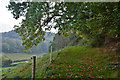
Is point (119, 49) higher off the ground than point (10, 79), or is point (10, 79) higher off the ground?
point (119, 49)

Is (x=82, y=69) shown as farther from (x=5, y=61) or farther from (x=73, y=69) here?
(x=5, y=61)

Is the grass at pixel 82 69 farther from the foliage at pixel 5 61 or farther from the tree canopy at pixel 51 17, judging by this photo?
the foliage at pixel 5 61

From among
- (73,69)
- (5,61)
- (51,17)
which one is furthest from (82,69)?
(5,61)

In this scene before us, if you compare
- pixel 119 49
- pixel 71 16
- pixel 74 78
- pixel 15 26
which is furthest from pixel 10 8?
pixel 119 49

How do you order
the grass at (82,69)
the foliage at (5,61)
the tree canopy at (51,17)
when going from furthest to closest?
1. the grass at (82,69)
2. the foliage at (5,61)
3. the tree canopy at (51,17)

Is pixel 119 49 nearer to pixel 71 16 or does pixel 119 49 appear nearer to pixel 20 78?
pixel 71 16

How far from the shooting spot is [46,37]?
497 cm

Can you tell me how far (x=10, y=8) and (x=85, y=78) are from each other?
6.06m

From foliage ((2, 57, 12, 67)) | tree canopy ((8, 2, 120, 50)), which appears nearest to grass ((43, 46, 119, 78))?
tree canopy ((8, 2, 120, 50))

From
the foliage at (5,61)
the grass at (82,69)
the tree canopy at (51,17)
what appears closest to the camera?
the tree canopy at (51,17)

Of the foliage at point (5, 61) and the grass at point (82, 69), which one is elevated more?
the foliage at point (5, 61)

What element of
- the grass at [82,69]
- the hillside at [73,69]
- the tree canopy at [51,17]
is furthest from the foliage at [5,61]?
the grass at [82,69]

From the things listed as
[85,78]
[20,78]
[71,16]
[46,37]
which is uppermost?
[71,16]

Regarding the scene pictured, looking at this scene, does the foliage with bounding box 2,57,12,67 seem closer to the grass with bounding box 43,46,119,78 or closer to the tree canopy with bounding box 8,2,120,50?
the tree canopy with bounding box 8,2,120,50
